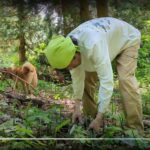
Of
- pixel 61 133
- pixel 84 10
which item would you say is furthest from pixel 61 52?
pixel 84 10

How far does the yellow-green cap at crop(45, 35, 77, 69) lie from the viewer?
163 inches

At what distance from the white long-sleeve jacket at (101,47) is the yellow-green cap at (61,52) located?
19 centimetres

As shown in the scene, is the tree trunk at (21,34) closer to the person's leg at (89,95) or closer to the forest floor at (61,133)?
the forest floor at (61,133)

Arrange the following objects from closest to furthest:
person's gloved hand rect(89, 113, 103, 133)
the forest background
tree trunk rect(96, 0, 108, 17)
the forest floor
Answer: the forest floor < person's gloved hand rect(89, 113, 103, 133) < the forest background < tree trunk rect(96, 0, 108, 17)

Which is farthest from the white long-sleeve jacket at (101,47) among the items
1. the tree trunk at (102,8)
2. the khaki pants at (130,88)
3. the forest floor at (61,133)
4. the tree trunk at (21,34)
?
the tree trunk at (21,34)

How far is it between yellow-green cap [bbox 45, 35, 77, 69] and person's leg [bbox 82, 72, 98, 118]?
1.14 m

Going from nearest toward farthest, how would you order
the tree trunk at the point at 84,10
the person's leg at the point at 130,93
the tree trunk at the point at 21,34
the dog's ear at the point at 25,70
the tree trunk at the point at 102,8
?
the person's leg at the point at 130,93
the dog's ear at the point at 25,70
the tree trunk at the point at 102,8
the tree trunk at the point at 84,10
the tree trunk at the point at 21,34

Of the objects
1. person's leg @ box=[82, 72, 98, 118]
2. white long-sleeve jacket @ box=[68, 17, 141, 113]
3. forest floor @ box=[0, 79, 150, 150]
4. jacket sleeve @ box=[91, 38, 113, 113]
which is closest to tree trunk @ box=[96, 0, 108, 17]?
forest floor @ box=[0, 79, 150, 150]

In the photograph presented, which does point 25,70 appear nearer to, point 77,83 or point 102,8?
point 102,8

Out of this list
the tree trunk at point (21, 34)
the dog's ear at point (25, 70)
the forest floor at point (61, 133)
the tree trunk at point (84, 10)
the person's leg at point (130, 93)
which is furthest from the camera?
Answer: the tree trunk at point (21, 34)

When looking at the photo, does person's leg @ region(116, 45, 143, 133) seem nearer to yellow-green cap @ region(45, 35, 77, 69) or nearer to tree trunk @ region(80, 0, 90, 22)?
yellow-green cap @ region(45, 35, 77, 69)

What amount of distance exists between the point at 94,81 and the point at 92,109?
0.38m

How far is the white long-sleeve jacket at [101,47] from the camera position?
4193 millimetres

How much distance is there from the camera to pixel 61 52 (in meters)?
4.14
